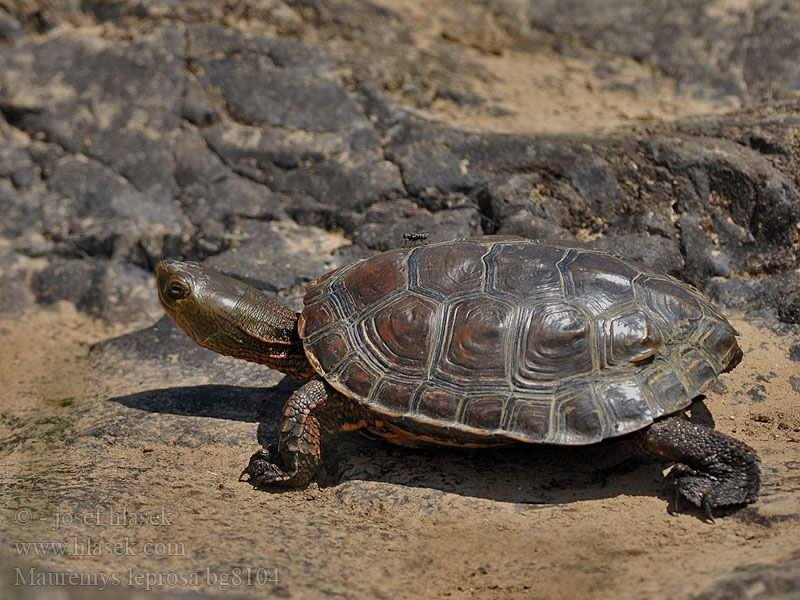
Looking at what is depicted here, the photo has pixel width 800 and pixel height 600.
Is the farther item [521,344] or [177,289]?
[177,289]

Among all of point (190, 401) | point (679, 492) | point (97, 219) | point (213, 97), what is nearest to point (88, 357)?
point (190, 401)

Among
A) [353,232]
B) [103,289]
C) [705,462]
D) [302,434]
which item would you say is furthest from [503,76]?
[705,462]

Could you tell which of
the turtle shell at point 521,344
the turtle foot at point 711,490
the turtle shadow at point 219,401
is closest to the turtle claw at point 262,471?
the turtle shadow at point 219,401

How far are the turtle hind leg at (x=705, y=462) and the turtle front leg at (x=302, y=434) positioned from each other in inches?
68.8

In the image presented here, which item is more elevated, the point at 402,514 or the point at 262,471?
the point at 402,514

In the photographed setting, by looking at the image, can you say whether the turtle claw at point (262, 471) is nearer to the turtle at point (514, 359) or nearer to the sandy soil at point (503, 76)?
the turtle at point (514, 359)

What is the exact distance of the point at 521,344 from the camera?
3.95 metres

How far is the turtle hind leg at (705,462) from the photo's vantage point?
11.7ft

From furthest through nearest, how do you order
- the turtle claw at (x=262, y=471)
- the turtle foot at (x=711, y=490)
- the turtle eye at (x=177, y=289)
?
the turtle eye at (x=177, y=289)
the turtle claw at (x=262, y=471)
the turtle foot at (x=711, y=490)

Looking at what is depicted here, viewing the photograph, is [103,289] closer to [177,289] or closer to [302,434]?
[177,289]

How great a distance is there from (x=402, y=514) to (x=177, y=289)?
82.9 inches

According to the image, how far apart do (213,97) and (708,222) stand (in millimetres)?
5219

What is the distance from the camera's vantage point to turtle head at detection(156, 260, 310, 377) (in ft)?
15.3

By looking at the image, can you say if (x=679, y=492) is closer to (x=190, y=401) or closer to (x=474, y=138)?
(x=190, y=401)
